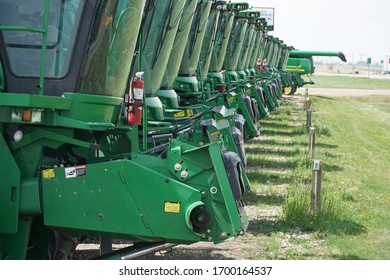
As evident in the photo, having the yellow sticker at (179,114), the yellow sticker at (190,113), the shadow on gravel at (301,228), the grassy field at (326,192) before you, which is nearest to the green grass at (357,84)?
the grassy field at (326,192)

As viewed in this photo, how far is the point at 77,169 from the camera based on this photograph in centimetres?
750

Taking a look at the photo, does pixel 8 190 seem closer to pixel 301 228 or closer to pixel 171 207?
pixel 171 207

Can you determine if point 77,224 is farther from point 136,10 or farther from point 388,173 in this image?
point 388,173

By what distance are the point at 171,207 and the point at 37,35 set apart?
1655mm

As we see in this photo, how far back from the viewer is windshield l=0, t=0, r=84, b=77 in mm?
7445

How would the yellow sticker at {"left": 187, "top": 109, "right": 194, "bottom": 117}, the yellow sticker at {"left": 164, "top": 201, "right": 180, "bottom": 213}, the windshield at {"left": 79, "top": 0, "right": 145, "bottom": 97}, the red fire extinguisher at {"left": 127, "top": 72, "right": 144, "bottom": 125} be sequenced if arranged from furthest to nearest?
the yellow sticker at {"left": 187, "top": 109, "right": 194, "bottom": 117}
the red fire extinguisher at {"left": 127, "top": 72, "right": 144, "bottom": 125}
the windshield at {"left": 79, "top": 0, "right": 145, "bottom": 97}
the yellow sticker at {"left": 164, "top": 201, "right": 180, "bottom": 213}

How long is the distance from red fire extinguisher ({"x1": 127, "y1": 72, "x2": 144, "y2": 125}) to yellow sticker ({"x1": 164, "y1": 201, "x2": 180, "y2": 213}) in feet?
3.27

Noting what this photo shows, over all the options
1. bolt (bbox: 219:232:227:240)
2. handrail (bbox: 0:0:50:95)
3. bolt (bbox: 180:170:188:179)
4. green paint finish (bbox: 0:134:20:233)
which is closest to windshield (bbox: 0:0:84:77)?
handrail (bbox: 0:0:50:95)

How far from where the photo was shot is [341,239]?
11.1 meters

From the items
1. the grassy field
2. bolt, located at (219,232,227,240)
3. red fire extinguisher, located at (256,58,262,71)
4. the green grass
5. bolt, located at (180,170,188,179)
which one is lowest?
the green grass

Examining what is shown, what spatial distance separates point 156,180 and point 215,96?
9004 mm

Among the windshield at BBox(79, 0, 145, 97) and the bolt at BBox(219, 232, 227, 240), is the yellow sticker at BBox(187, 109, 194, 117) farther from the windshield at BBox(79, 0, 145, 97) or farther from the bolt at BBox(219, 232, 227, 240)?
the bolt at BBox(219, 232, 227, 240)

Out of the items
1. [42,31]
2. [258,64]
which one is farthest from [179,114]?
[258,64]

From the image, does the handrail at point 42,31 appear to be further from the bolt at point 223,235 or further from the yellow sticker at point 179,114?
the yellow sticker at point 179,114
